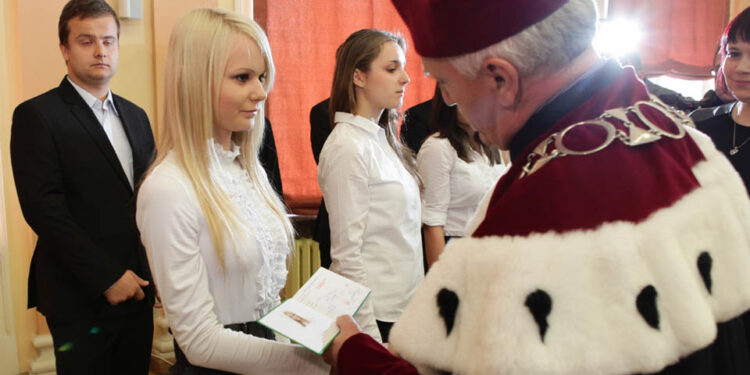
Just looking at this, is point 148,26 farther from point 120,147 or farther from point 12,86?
point 120,147

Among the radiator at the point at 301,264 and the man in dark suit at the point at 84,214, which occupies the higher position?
the man in dark suit at the point at 84,214

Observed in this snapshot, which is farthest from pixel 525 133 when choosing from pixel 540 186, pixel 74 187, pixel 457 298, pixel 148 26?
pixel 148 26

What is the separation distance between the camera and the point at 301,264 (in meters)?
3.95

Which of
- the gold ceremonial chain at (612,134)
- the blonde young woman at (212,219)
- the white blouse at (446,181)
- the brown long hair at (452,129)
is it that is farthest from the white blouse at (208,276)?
the brown long hair at (452,129)

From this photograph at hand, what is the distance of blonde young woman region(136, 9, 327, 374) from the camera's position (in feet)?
4.91

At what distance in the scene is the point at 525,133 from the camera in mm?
977

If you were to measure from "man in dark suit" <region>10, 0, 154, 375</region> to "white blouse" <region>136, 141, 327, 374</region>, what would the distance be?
1018 mm

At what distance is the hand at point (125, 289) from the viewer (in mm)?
2420

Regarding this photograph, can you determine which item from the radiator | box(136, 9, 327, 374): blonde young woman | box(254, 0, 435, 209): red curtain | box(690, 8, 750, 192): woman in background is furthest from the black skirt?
box(254, 0, 435, 209): red curtain

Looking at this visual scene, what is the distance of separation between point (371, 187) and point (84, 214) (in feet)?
3.93

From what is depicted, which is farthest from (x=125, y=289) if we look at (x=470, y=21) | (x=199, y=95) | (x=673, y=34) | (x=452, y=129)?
(x=673, y=34)

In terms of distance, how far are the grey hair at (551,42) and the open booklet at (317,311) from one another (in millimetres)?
749

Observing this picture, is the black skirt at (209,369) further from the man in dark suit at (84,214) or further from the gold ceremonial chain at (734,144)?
the gold ceremonial chain at (734,144)

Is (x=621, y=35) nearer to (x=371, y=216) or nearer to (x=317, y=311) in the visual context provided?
(x=371, y=216)
